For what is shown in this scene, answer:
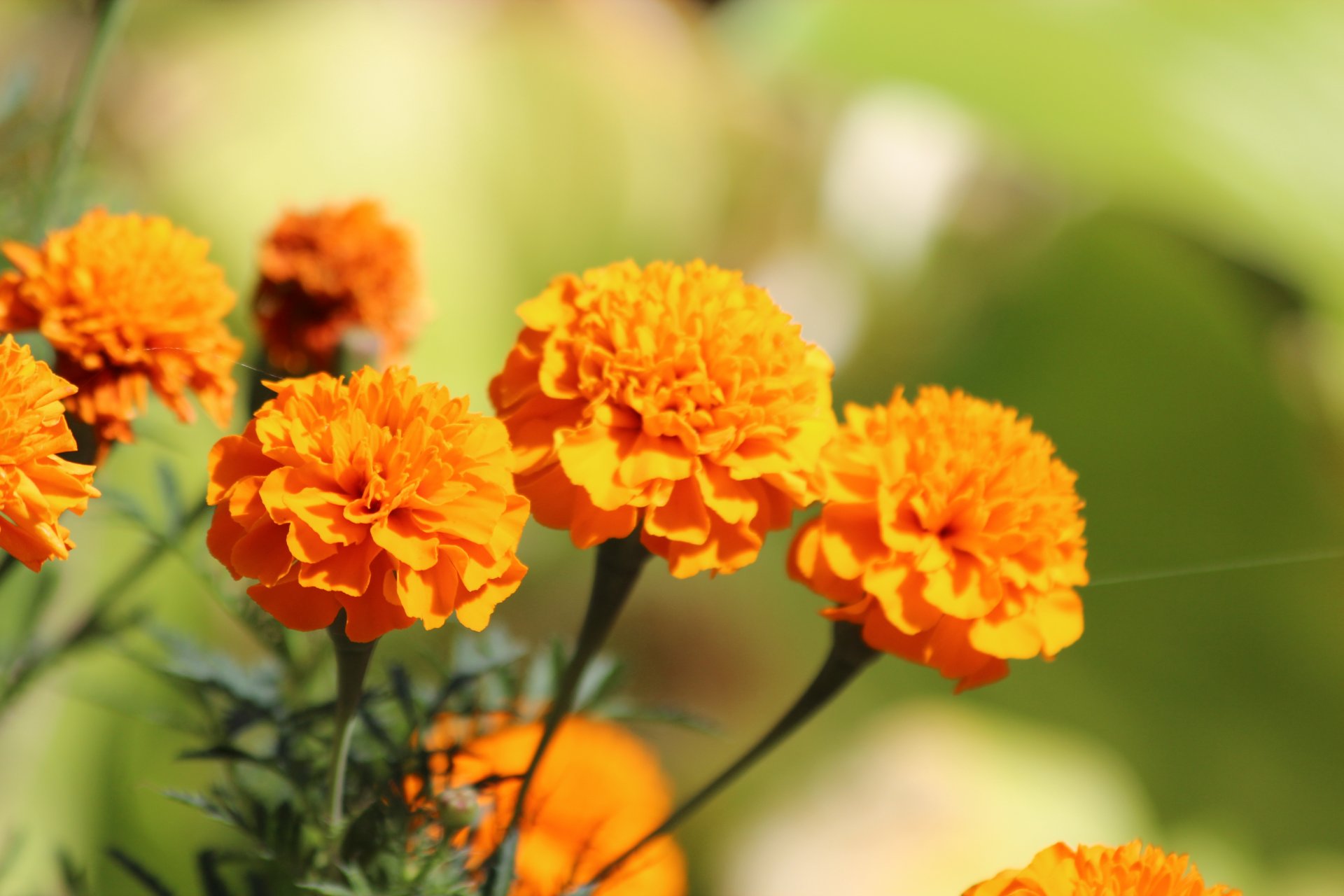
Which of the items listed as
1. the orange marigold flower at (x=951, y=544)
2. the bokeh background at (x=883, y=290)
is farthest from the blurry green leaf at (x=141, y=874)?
the orange marigold flower at (x=951, y=544)

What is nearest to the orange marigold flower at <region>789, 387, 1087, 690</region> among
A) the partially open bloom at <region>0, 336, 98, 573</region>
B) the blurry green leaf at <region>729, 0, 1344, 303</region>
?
the partially open bloom at <region>0, 336, 98, 573</region>

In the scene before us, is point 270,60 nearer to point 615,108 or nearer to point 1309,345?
point 615,108

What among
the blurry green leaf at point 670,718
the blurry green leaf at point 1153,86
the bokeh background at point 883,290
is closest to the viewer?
the blurry green leaf at point 670,718

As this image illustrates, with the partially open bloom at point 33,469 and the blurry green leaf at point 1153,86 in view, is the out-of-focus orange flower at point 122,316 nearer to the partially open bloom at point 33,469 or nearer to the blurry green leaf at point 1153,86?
the partially open bloom at point 33,469

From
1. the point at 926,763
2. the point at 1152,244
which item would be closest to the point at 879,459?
the point at 926,763

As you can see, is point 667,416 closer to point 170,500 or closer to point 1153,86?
point 170,500

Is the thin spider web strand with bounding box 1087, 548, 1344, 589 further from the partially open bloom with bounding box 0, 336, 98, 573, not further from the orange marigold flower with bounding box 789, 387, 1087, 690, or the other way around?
Result: the partially open bloom with bounding box 0, 336, 98, 573

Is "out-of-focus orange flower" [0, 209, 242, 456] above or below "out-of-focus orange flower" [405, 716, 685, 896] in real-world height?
above

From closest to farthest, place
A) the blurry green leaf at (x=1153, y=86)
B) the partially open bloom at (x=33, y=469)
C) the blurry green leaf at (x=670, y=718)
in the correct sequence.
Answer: the partially open bloom at (x=33, y=469) < the blurry green leaf at (x=670, y=718) < the blurry green leaf at (x=1153, y=86)
